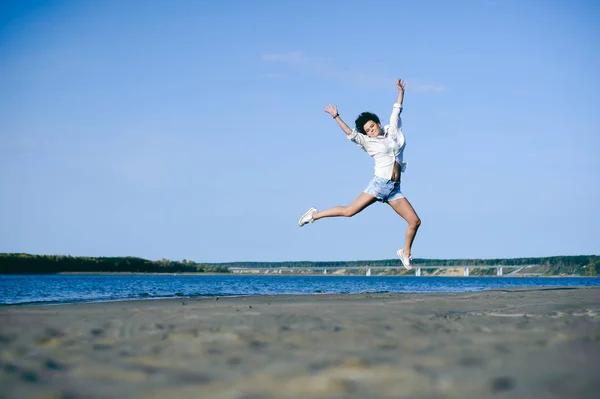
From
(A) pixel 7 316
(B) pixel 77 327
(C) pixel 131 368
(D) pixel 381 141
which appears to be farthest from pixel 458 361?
(D) pixel 381 141

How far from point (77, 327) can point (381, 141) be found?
5010 mm

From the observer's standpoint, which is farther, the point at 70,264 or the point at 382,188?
the point at 70,264

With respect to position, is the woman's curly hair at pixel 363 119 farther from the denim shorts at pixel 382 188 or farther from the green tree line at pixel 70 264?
the green tree line at pixel 70 264

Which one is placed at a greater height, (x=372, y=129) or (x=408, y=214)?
(x=372, y=129)

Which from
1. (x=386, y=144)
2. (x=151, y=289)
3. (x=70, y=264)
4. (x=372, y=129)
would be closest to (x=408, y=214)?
(x=386, y=144)

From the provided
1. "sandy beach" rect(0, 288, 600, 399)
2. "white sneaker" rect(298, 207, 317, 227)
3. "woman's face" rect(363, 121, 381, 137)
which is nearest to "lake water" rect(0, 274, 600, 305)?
"white sneaker" rect(298, 207, 317, 227)

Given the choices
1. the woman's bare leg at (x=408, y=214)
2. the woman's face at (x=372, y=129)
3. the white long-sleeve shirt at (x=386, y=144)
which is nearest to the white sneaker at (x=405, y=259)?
the woman's bare leg at (x=408, y=214)

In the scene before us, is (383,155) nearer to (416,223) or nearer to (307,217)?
(416,223)

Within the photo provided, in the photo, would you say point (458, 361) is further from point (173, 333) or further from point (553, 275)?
point (553, 275)

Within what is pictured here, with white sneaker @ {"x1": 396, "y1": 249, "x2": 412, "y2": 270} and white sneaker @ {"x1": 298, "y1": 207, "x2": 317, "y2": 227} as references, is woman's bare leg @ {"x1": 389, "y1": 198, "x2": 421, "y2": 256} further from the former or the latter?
white sneaker @ {"x1": 298, "y1": 207, "x2": 317, "y2": 227}

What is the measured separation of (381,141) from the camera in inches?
330

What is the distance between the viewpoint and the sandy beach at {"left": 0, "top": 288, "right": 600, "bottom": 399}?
245 centimetres

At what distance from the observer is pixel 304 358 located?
10.3 feet

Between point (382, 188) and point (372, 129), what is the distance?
848mm
